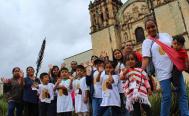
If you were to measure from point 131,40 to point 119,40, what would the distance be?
150cm

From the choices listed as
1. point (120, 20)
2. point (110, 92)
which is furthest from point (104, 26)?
point (110, 92)

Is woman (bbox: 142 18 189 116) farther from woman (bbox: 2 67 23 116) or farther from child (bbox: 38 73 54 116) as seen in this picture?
woman (bbox: 2 67 23 116)

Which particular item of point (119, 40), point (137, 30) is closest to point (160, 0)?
point (137, 30)

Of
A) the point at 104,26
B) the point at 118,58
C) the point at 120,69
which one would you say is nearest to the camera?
the point at 120,69

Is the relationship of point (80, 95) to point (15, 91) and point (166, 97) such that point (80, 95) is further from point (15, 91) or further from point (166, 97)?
point (166, 97)

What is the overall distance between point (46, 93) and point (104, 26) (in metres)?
24.1

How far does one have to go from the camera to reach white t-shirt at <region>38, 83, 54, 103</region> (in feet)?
22.7

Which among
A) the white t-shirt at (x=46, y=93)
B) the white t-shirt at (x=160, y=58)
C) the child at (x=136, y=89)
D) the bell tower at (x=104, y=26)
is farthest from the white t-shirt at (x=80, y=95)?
the bell tower at (x=104, y=26)

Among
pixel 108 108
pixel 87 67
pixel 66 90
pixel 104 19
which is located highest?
pixel 104 19

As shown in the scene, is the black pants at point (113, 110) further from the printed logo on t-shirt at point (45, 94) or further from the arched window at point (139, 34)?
the arched window at point (139, 34)

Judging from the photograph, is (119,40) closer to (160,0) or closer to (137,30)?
(137,30)

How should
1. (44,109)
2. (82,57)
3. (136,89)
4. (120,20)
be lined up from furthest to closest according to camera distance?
(82,57) → (120,20) → (44,109) → (136,89)

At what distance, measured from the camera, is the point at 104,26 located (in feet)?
101

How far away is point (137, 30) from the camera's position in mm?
29516
